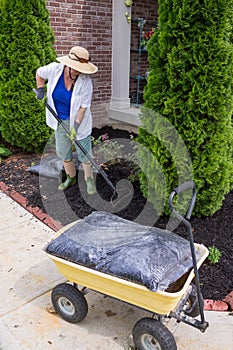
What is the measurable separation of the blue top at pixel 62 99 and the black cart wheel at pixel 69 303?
2001 millimetres

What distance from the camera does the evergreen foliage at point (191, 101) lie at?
267cm

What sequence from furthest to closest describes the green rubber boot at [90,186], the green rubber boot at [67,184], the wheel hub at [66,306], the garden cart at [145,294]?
the green rubber boot at [67,184], the green rubber boot at [90,186], the wheel hub at [66,306], the garden cart at [145,294]

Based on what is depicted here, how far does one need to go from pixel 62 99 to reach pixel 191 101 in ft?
4.62

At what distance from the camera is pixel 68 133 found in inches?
140

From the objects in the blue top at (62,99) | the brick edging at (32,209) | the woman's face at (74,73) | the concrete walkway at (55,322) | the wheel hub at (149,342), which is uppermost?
the woman's face at (74,73)

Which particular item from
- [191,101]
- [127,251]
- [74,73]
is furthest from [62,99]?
[127,251]

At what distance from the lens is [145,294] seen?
5.94 feet

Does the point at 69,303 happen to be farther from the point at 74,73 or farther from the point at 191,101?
the point at 74,73

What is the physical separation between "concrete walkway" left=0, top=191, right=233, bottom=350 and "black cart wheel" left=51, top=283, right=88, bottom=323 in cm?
7

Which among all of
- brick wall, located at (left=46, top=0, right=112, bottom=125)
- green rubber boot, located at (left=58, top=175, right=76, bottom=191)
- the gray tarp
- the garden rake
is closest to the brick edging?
green rubber boot, located at (left=58, top=175, right=76, bottom=191)

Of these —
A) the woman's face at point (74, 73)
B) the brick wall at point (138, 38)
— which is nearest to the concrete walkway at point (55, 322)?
the woman's face at point (74, 73)

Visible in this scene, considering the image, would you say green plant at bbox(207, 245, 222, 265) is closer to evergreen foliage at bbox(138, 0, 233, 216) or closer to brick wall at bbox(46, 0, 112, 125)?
evergreen foliage at bbox(138, 0, 233, 216)

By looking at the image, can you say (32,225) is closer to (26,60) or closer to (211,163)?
(211,163)

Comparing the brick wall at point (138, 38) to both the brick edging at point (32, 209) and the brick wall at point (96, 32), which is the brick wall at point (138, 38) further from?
the brick edging at point (32, 209)
